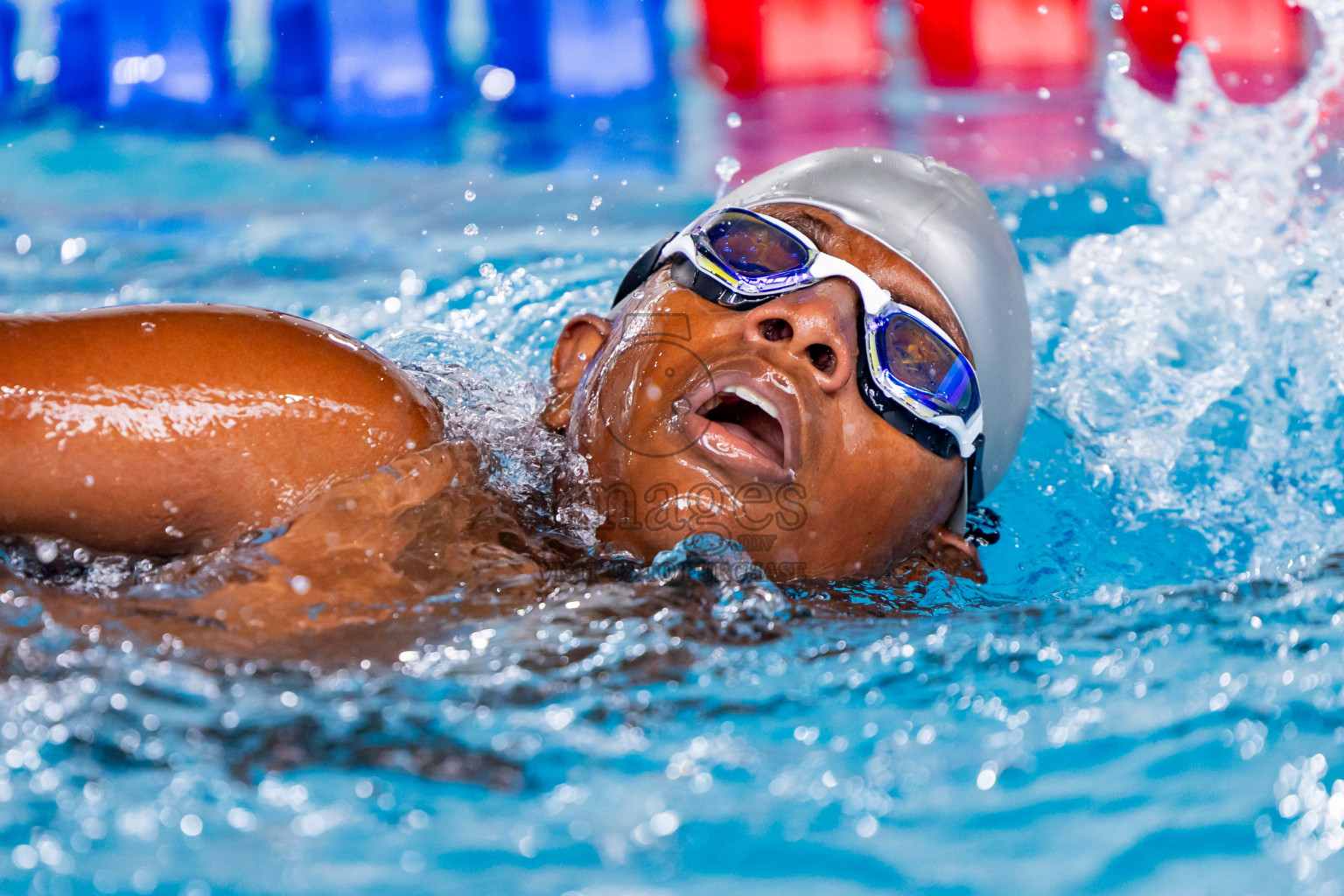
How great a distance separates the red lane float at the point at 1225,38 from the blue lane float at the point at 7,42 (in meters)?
4.57

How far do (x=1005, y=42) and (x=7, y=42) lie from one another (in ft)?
13.7

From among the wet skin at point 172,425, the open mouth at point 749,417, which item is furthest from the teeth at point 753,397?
the wet skin at point 172,425

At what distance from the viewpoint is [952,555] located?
7.18ft

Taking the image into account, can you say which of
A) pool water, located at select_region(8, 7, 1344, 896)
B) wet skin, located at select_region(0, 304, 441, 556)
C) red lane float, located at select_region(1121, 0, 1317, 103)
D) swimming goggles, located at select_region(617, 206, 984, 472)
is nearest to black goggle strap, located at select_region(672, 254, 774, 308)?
swimming goggles, located at select_region(617, 206, 984, 472)

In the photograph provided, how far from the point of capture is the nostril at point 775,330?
76.1 inches

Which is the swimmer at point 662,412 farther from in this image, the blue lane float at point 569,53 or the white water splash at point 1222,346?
the blue lane float at point 569,53

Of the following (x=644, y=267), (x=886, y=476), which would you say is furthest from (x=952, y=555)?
(x=644, y=267)

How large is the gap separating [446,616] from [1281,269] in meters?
2.87

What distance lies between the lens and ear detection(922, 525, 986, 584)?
7.10 feet

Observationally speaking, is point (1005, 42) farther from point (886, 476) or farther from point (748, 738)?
point (748, 738)

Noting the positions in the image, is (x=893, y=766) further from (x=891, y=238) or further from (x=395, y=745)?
(x=891, y=238)

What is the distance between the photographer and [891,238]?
6.80 feet

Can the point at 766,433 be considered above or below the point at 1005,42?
below

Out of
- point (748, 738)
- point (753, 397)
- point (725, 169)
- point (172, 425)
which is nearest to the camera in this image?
point (748, 738)
